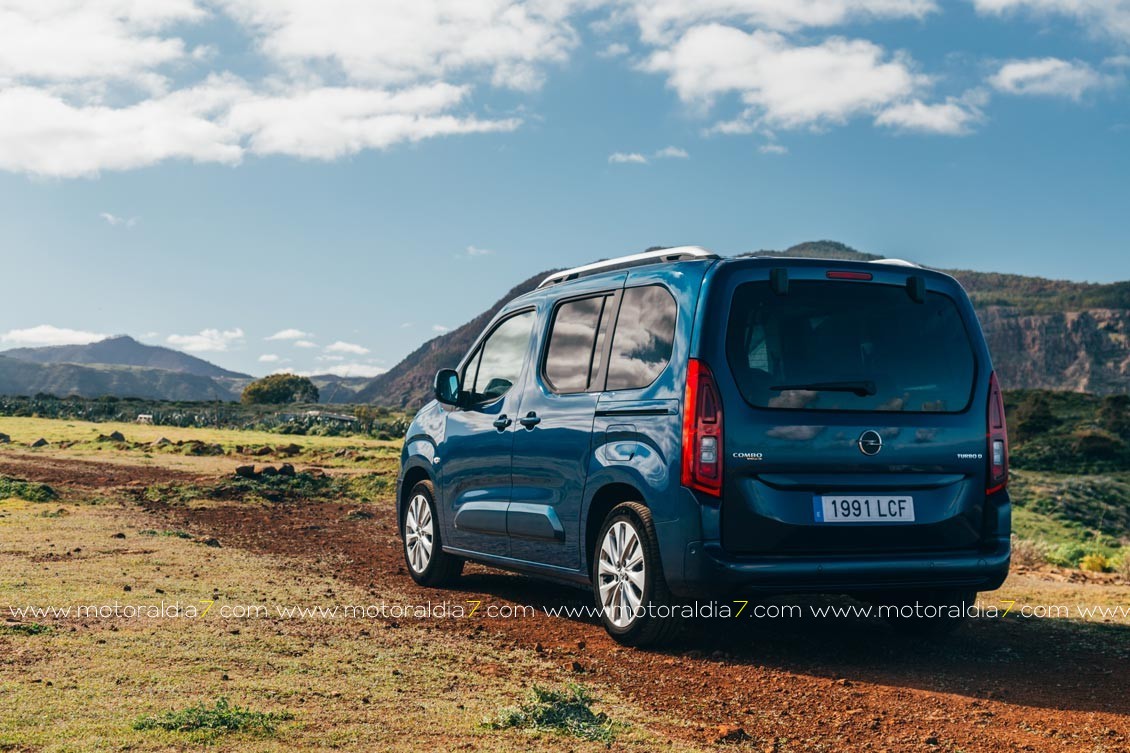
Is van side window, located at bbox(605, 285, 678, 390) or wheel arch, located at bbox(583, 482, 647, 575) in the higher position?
van side window, located at bbox(605, 285, 678, 390)

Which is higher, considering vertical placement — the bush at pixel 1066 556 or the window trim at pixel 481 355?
the window trim at pixel 481 355

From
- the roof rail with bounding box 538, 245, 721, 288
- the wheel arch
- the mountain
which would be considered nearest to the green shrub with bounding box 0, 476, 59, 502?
the roof rail with bounding box 538, 245, 721, 288

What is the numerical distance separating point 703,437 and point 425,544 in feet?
12.5

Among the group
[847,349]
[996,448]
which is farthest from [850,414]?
[996,448]

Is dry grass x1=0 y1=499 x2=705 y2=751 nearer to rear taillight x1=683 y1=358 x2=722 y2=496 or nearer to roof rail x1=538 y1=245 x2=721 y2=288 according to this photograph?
rear taillight x1=683 y1=358 x2=722 y2=496

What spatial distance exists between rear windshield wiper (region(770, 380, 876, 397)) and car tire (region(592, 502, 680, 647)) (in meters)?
1.02

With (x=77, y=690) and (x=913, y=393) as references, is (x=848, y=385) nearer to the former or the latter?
(x=913, y=393)

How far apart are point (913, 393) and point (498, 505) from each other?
9.68ft

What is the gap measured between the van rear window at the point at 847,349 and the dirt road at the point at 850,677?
4.73ft

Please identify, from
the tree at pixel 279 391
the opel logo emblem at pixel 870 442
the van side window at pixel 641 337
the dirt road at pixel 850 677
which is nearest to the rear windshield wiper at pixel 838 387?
the opel logo emblem at pixel 870 442

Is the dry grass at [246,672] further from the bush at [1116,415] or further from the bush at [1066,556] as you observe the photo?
the bush at [1116,415]

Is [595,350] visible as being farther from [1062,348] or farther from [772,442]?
[1062,348]

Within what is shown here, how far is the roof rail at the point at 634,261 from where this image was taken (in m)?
6.51

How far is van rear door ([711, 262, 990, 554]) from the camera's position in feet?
19.5
